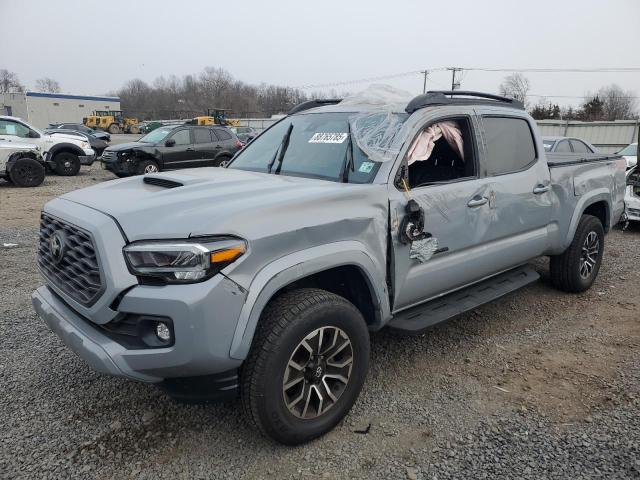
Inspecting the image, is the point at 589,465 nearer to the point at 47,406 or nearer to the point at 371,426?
the point at 371,426

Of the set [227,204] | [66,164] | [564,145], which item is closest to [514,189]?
[227,204]

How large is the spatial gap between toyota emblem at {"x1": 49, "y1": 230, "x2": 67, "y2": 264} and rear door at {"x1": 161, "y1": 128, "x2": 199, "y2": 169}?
37.5ft

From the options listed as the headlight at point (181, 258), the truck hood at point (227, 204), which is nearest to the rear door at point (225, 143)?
the truck hood at point (227, 204)

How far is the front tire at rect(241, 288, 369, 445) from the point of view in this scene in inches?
92.0

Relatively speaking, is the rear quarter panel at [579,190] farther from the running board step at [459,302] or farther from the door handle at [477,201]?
the door handle at [477,201]

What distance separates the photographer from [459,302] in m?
3.52

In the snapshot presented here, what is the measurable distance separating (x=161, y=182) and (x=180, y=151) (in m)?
11.3

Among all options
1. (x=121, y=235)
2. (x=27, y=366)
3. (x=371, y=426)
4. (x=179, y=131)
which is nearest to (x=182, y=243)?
(x=121, y=235)

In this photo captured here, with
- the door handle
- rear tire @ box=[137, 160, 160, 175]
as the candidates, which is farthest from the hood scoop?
rear tire @ box=[137, 160, 160, 175]

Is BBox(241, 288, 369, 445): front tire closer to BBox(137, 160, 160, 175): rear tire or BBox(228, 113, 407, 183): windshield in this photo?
BBox(228, 113, 407, 183): windshield

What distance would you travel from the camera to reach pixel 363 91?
392cm

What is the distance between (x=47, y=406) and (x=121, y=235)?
1.46 meters

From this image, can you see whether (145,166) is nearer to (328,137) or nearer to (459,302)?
(328,137)

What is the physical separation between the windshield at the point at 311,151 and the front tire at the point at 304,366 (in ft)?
3.07
